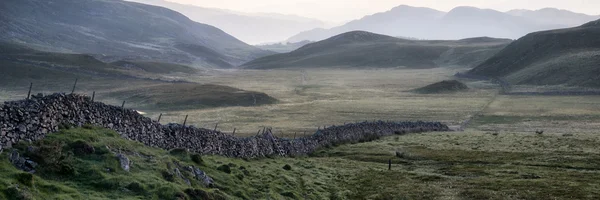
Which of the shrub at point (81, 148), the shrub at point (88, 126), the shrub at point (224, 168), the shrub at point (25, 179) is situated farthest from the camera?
the shrub at point (224, 168)

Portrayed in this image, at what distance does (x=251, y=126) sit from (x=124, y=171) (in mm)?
60230

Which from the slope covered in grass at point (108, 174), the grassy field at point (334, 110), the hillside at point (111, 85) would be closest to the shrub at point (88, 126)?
the slope covered in grass at point (108, 174)

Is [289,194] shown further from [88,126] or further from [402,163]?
[402,163]

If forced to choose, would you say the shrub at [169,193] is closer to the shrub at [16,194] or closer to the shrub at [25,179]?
the shrub at [25,179]

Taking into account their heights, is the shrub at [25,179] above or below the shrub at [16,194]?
above

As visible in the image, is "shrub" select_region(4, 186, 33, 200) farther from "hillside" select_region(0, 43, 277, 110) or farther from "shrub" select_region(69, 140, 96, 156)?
"hillside" select_region(0, 43, 277, 110)

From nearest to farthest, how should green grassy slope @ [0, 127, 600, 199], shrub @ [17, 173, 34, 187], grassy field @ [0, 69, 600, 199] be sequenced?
shrub @ [17, 173, 34, 187]
green grassy slope @ [0, 127, 600, 199]
grassy field @ [0, 69, 600, 199]

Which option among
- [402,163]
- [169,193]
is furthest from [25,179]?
[402,163]

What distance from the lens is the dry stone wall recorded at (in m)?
20.7

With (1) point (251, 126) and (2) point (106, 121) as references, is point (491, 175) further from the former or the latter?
(1) point (251, 126)

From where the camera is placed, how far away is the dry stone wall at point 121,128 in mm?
20672

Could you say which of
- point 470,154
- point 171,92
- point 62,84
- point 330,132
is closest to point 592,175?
point 470,154

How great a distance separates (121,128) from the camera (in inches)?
1148

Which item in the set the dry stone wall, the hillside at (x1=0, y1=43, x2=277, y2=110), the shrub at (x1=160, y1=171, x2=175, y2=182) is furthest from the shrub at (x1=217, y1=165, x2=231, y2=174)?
the hillside at (x1=0, y1=43, x2=277, y2=110)
